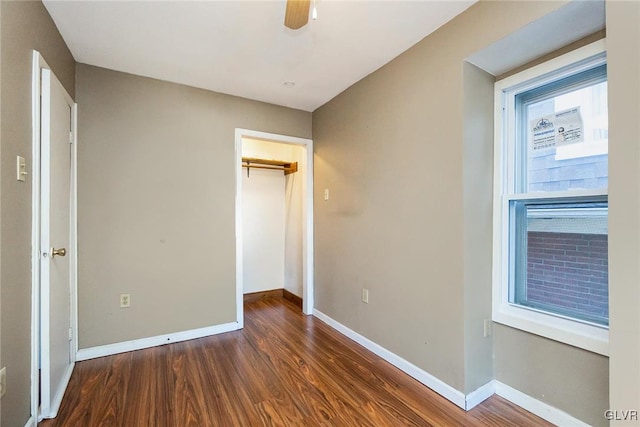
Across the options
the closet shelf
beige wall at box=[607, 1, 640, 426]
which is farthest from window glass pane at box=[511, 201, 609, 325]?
the closet shelf

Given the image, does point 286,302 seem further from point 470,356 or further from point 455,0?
point 455,0

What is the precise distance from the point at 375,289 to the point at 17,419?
2.27 meters

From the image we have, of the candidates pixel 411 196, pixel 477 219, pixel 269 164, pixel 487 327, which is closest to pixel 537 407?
pixel 487 327

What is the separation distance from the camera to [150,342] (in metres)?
2.59

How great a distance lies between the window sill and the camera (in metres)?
1.50

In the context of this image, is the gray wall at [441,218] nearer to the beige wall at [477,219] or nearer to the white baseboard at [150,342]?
the beige wall at [477,219]

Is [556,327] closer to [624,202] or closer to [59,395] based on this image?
[624,202]

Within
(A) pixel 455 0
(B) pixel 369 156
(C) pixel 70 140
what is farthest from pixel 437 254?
(C) pixel 70 140

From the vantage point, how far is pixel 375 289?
2.50 metres

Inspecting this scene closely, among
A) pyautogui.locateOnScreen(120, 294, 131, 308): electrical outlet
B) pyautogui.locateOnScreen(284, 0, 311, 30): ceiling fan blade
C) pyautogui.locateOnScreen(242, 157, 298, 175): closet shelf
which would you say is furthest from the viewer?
pyautogui.locateOnScreen(242, 157, 298, 175): closet shelf

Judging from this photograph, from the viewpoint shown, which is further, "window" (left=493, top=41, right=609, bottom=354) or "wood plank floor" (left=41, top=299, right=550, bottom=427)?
"wood plank floor" (left=41, top=299, right=550, bottom=427)

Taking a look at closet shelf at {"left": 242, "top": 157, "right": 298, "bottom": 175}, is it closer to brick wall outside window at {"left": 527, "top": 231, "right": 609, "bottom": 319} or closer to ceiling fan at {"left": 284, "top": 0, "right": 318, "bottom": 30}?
ceiling fan at {"left": 284, "top": 0, "right": 318, "bottom": 30}

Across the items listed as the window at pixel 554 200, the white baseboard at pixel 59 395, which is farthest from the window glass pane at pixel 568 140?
the white baseboard at pixel 59 395

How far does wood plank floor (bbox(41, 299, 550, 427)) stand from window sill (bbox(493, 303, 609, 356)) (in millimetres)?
510
